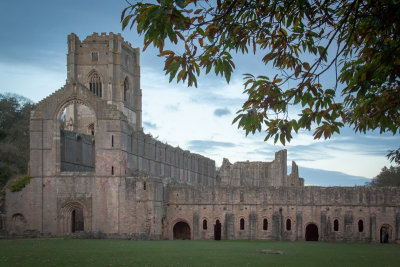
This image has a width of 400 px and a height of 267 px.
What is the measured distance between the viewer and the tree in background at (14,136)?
58188 mm

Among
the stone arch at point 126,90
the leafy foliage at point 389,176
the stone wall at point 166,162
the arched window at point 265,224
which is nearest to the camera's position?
the arched window at point 265,224

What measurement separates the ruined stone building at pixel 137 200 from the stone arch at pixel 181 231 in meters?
0.09

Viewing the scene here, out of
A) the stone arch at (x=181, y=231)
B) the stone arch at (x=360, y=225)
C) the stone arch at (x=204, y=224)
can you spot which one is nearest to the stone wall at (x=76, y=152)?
the stone arch at (x=181, y=231)

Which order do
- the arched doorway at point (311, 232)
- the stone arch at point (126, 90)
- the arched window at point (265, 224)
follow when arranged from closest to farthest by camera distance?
the arched window at point (265, 224) → the arched doorway at point (311, 232) → the stone arch at point (126, 90)

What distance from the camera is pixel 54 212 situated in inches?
1743

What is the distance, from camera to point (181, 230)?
166 feet

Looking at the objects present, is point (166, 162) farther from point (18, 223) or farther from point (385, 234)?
point (385, 234)

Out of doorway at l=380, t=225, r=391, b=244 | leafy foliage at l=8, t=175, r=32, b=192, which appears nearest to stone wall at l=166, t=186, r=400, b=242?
doorway at l=380, t=225, r=391, b=244

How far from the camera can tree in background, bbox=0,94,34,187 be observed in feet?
191

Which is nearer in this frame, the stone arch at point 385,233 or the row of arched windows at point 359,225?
the stone arch at point 385,233

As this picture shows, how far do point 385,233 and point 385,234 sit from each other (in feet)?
0.58

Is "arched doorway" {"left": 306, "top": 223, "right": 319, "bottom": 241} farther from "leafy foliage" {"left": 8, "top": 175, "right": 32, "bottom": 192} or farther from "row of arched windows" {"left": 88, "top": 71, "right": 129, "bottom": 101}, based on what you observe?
"row of arched windows" {"left": 88, "top": 71, "right": 129, "bottom": 101}

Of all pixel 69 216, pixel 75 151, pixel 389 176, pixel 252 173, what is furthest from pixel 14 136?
pixel 389 176

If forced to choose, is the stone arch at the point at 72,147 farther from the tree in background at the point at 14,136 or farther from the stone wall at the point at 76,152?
the tree in background at the point at 14,136
